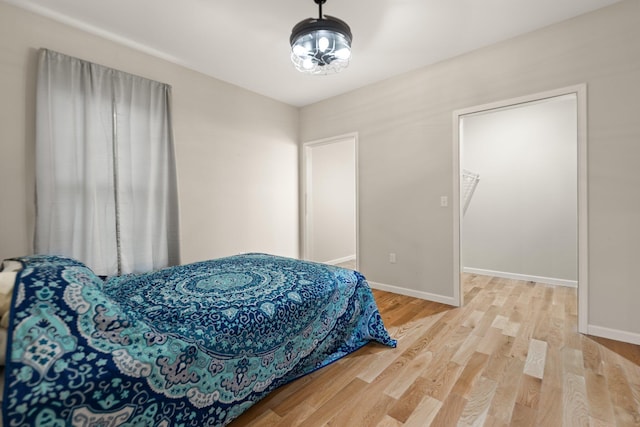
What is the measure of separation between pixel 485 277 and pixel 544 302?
1061 millimetres

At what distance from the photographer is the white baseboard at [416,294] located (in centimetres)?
301


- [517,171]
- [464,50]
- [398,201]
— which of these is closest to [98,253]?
[398,201]

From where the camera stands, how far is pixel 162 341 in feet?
3.70

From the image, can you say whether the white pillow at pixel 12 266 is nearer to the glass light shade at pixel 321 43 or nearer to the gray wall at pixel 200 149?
the gray wall at pixel 200 149

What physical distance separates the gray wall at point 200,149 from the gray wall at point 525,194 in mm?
2883

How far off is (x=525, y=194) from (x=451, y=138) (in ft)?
5.98

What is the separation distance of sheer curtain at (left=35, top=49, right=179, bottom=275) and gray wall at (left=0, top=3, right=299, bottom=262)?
123 millimetres

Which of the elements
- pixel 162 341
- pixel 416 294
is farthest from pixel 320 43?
pixel 416 294

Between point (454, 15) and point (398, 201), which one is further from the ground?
point (454, 15)

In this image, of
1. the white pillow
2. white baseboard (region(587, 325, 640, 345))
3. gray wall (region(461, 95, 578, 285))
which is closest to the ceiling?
gray wall (region(461, 95, 578, 285))

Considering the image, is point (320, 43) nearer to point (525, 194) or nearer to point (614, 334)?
point (614, 334)

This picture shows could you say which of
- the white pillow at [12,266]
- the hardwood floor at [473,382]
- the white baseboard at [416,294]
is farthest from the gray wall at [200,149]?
the hardwood floor at [473,382]

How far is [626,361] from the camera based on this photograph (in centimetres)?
189

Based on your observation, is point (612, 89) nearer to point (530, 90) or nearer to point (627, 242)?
point (530, 90)
